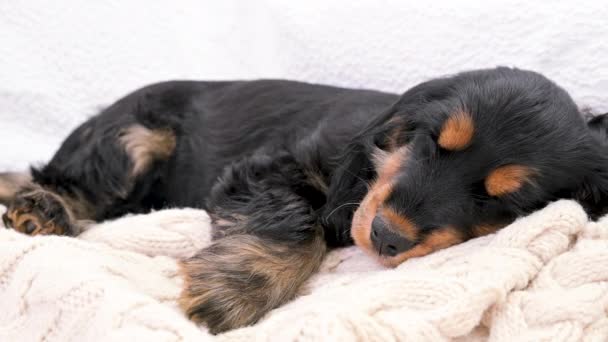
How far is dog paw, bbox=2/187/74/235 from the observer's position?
9.71 feet

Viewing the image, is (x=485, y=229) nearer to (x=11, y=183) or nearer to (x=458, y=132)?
(x=458, y=132)

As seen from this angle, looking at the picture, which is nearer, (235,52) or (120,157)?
(120,157)

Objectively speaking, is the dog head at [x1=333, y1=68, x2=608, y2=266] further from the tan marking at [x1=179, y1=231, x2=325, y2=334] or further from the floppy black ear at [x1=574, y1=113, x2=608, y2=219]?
the tan marking at [x1=179, y1=231, x2=325, y2=334]

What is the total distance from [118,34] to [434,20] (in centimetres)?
230

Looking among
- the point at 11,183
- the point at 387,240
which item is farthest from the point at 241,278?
the point at 11,183

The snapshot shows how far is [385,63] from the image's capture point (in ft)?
13.3

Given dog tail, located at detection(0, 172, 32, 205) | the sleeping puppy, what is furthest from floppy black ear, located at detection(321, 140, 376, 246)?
dog tail, located at detection(0, 172, 32, 205)

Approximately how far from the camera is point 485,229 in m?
2.38

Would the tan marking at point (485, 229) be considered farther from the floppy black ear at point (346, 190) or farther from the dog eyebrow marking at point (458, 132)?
the floppy black ear at point (346, 190)

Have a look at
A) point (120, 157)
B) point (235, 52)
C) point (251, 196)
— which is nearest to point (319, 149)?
point (251, 196)

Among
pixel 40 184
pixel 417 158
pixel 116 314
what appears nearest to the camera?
pixel 116 314

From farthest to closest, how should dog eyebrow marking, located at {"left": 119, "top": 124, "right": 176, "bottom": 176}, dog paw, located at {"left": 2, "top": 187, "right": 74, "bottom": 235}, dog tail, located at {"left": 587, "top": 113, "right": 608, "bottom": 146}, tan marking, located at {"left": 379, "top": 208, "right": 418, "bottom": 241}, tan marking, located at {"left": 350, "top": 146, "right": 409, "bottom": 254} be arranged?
dog eyebrow marking, located at {"left": 119, "top": 124, "right": 176, "bottom": 176}
dog paw, located at {"left": 2, "top": 187, "right": 74, "bottom": 235}
dog tail, located at {"left": 587, "top": 113, "right": 608, "bottom": 146}
tan marking, located at {"left": 350, "top": 146, "right": 409, "bottom": 254}
tan marking, located at {"left": 379, "top": 208, "right": 418, "bottom": 241}

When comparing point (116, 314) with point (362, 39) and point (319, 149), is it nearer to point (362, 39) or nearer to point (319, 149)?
point (319, 149)

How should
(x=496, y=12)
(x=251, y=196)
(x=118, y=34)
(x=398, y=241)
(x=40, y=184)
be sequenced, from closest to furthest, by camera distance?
(x=398, y=241), (x=251, y=196), (x=40, y=184), (x=496, y=12), (x=118, y=34)
